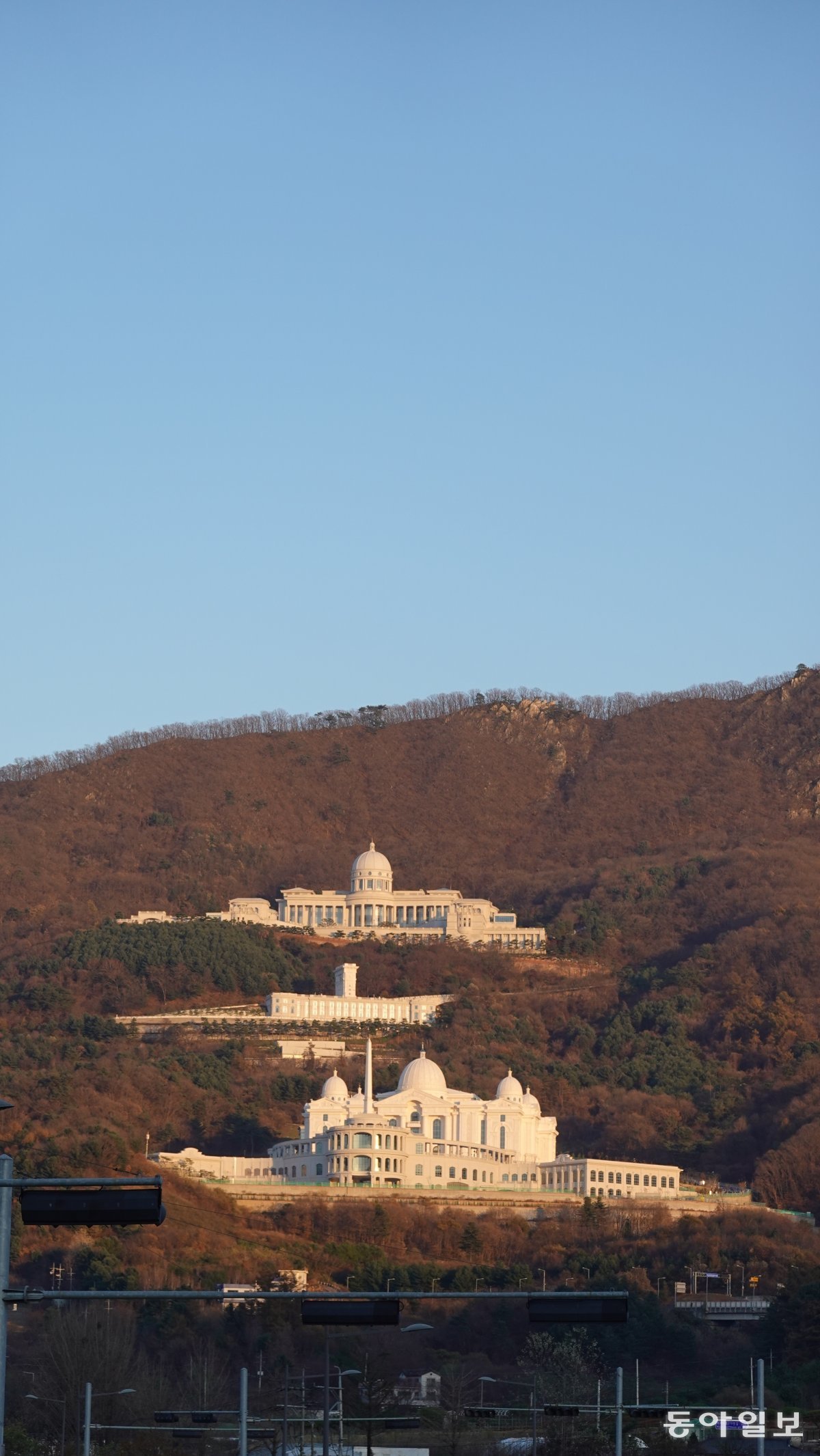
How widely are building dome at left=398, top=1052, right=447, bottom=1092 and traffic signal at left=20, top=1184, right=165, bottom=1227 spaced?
277 feet

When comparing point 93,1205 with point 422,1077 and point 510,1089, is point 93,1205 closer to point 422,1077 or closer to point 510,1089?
point 422,1077

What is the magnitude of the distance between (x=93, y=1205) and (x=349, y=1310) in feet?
11.5

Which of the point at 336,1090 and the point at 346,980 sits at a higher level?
the point at 346,980

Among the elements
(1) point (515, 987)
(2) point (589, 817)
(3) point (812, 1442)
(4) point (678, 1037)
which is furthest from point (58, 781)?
(3) point (812, 1442)

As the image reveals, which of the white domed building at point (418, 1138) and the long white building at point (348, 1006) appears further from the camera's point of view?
the long white building at point (348, 1006)

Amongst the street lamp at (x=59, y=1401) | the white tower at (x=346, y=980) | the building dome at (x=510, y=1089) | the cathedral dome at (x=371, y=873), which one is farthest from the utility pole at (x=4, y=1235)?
the cathedral dome at (x=371, y=873)

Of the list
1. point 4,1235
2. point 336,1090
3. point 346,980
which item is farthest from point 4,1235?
point 346,980

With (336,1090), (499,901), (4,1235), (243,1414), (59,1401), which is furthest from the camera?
(499,901)

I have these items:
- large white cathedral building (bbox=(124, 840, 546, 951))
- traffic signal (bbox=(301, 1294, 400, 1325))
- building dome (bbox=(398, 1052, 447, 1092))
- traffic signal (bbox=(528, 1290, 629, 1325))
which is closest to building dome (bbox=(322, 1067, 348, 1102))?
building dome (bbox=(398, 1052, 447, 1092))

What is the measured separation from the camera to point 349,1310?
23547 mm

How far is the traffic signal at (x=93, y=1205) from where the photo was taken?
2103 cm

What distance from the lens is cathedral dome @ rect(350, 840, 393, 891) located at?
145 metres

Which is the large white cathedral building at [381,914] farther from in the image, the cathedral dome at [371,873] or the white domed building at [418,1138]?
the white domed building at [418,1138]

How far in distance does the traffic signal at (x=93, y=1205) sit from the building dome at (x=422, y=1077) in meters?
84.3
